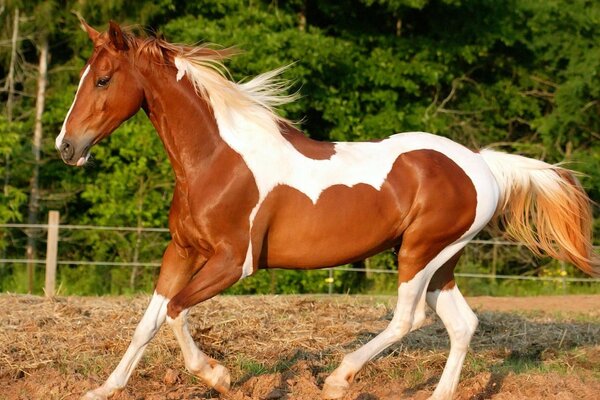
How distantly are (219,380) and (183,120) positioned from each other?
5.09 feet

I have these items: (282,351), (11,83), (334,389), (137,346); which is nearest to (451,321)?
(334,389)

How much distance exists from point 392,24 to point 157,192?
5.86 m

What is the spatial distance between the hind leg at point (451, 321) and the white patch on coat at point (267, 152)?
891mm

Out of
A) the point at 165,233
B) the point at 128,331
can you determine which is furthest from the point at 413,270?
the point at 165,233

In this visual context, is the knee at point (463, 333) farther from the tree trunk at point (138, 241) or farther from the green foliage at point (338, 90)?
the tree trunk at point (138, 241)

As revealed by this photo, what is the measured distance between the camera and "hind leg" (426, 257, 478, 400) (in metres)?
6.08

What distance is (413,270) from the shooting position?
20.1 feet

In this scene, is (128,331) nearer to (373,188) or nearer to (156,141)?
(373,188)

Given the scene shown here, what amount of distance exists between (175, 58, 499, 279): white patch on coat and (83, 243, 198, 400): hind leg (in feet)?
1.49

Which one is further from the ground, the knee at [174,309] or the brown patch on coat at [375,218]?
the brown patch on coat at [375,218]

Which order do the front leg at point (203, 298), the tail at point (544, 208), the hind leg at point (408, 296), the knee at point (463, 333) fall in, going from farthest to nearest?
the tail at point (544, 208)
the knee at point (463, 333)
the hind leg at point (408, 296)
the front leg at point (203, 298)

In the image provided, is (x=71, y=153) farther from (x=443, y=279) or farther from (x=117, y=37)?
(x=443, y=279)

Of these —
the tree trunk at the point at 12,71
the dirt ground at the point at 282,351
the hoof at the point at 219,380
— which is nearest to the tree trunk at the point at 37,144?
the tree trunk at the point at 12,71

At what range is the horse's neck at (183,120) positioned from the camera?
5781 mm
